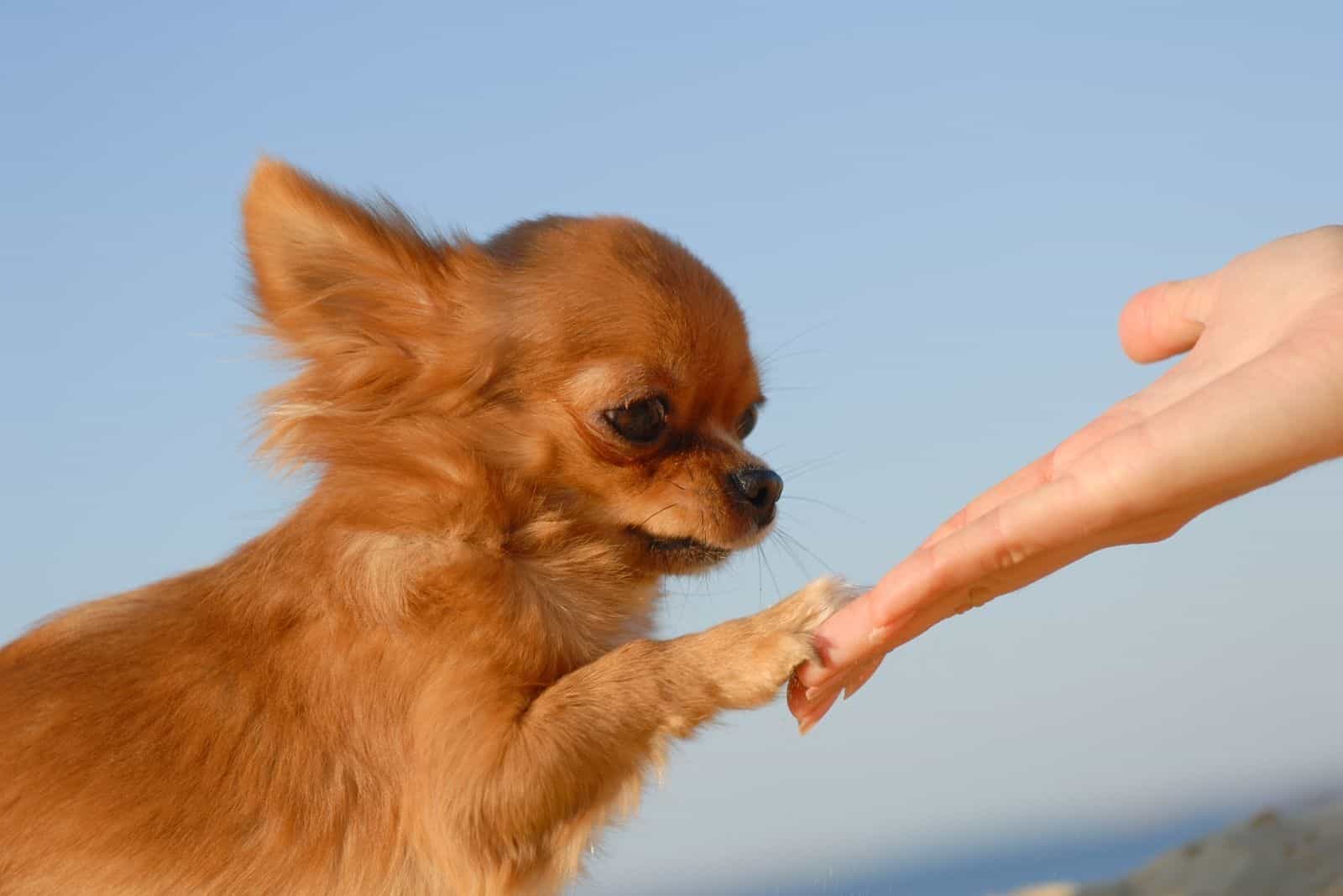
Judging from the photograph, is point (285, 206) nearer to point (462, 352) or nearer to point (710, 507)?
point (462, 352)

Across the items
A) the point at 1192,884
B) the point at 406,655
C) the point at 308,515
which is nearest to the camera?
the point at 406,655

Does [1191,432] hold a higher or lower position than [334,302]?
lower

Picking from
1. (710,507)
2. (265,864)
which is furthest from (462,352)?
(265,864)

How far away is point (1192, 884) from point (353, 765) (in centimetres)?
374

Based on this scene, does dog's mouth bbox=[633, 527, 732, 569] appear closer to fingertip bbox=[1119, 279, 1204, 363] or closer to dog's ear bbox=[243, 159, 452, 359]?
dog's ear bbox=[243, 159, 452, 359]

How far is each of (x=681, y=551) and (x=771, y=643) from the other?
0.97 metres

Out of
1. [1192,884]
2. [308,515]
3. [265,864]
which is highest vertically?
[308,515]

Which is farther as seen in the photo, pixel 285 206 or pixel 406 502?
pixel 285 206

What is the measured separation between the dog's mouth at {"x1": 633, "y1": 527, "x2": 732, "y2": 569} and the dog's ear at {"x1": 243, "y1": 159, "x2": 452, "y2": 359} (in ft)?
3.17

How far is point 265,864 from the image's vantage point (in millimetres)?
3535

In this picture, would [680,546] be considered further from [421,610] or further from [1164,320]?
[1164,320]

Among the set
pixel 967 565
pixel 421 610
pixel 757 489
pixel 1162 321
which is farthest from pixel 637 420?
pixel 1162 321

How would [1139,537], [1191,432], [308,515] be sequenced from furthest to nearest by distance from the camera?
[308,515]
[1139,537]
[1191,432]

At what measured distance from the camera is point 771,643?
2973 millimetres
